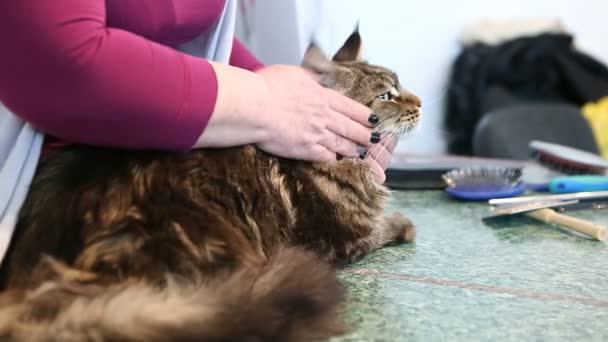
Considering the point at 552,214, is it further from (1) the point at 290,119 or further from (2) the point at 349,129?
(1) the point at 290,119

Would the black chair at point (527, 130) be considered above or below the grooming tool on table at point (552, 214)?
above

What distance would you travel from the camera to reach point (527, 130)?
2139mm

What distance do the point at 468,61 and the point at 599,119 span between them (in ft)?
1.91

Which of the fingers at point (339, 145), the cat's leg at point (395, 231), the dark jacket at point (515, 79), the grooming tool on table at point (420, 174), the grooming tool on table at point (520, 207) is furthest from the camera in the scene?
the dark jacket at point (515, 79)

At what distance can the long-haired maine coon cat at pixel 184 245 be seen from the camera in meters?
0.53

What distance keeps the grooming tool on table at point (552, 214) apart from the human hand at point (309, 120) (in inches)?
13.7

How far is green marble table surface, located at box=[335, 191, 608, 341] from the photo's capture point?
633mm

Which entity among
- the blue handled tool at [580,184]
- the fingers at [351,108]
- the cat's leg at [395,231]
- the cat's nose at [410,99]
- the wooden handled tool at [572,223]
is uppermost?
the cat's nose at [410,99]

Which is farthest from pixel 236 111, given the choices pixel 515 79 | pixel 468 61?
pixel 515 79

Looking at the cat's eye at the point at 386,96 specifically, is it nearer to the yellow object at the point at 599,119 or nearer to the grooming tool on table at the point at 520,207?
the grooming tool on table at the point at 520,207

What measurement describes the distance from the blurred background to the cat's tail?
1.69 metres

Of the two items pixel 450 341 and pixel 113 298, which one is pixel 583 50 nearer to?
pixel 450 341

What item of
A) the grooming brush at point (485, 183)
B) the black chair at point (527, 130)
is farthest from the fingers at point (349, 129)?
the black chair at point (527, 130)

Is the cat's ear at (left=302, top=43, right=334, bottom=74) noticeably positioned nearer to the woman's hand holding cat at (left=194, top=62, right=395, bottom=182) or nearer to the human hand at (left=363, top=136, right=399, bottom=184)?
the woman's hand holding cat at (left=194, top=62, right=395, bottom=182)
